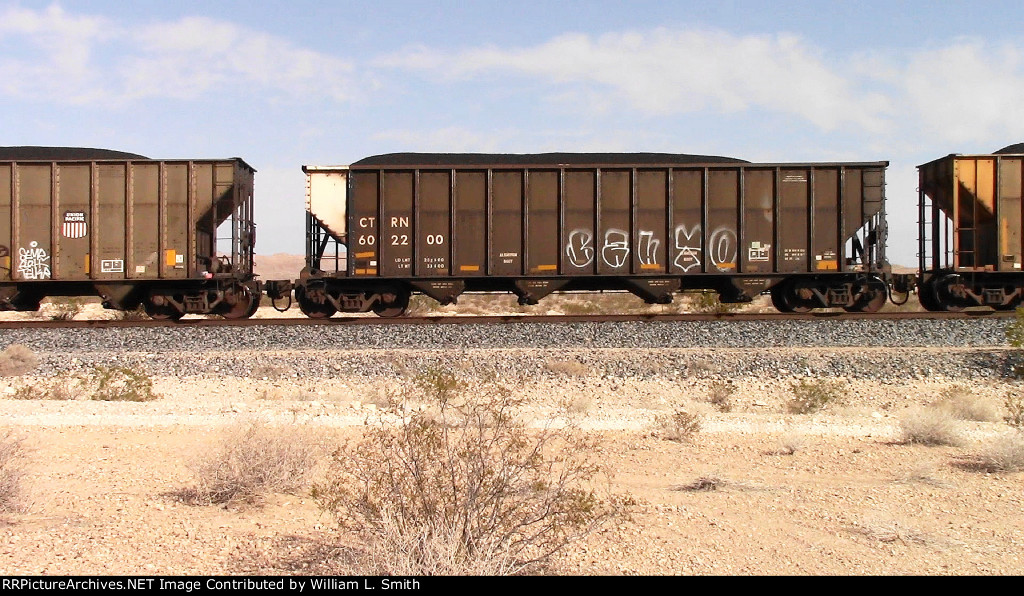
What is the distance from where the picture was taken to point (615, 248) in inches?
682

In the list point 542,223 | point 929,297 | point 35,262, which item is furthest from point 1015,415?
point 35,262

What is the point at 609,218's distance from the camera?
56.7 feet

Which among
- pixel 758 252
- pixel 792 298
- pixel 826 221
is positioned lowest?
pixel 792 298

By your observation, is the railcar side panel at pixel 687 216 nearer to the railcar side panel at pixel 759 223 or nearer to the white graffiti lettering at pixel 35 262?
the railcar side panel at pixel 759 223

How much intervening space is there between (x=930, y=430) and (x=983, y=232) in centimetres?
1143

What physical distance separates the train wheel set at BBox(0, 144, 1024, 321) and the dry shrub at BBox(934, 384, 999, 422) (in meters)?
7.33

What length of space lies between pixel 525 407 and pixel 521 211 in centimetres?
787

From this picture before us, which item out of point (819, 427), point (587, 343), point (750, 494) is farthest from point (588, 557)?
point (587, 343)

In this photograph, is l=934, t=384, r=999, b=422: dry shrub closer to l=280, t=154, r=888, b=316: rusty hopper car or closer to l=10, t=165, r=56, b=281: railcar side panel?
l=280, t=154, r=888, b=316: rusty hopper car

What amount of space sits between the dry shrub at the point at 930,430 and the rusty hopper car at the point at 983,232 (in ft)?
34.3

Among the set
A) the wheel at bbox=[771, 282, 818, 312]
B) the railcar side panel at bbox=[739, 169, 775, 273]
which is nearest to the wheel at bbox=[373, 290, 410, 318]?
the railcar side panel at bbox=[739, 169, 775, 273]

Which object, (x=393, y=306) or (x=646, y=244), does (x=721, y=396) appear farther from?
(x=393, y=306)

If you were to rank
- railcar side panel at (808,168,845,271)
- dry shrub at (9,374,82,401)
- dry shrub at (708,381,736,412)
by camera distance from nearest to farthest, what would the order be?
dry shrub at (708,381,736,412)
dry shrub at (9,374,82,401)
railcar side panel at (808,168,845,271)

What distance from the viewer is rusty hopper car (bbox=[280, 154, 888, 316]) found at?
677 inches
